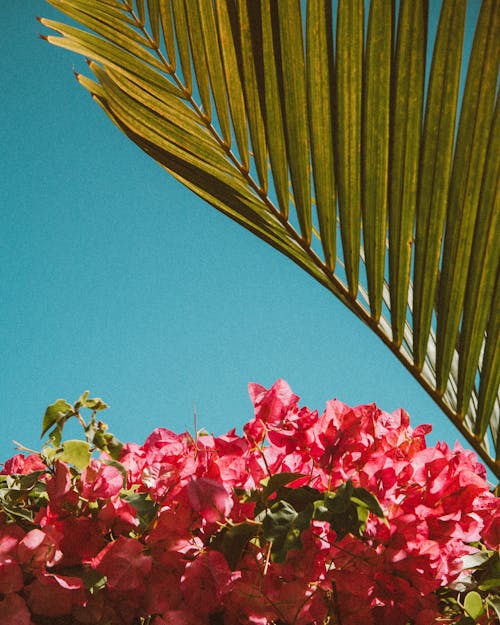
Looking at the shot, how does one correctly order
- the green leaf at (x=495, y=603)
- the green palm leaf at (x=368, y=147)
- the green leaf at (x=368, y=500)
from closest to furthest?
the green leaf at (x=368, y=500), the green leaf at (x=495, y=603), the green palm leaf at (x=368, y=147)

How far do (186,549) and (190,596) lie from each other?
46 millimetres

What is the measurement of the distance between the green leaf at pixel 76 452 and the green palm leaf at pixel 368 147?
1.44ft

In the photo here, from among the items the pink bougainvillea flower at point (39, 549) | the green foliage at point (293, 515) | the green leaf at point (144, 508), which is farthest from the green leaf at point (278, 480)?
the pink bougainvillea flower at point (39, 549)

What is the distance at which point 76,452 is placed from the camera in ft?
2.50

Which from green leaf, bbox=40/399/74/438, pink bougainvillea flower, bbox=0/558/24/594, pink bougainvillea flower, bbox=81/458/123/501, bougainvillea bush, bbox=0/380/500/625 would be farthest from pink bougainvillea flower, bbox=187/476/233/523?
green leaf, bbox=40/399/74/438

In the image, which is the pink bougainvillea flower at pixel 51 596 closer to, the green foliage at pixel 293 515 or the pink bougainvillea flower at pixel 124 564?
the pink bougainvillea flower at pixel 124 564

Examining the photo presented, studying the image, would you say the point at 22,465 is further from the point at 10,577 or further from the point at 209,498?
the point at 209,498

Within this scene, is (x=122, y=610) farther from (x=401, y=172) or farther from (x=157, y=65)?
(x=157, y=65)

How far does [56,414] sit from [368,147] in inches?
22.7

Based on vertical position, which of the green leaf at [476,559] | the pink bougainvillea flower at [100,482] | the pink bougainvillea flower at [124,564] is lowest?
the pink bougainvillea flower at [124,564]

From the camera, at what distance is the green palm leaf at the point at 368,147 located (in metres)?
0.86

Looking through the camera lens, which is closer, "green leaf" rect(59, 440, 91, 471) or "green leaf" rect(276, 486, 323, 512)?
"green leaf" rect(276, 486, 323, 512)

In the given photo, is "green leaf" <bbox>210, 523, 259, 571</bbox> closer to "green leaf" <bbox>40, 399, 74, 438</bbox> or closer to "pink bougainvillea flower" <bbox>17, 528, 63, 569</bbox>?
"pink bougainvillea flower" <bbox>17, 528, 63, 569</bbox>

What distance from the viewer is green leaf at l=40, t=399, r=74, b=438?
0.94 meters
